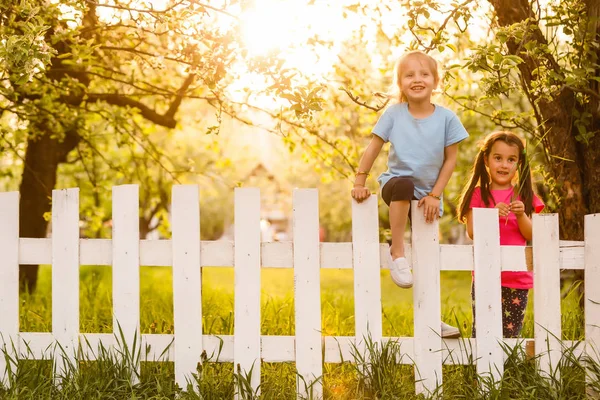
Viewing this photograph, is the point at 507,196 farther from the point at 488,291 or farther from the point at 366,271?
the point at 366,271

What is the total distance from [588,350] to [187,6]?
295 cm

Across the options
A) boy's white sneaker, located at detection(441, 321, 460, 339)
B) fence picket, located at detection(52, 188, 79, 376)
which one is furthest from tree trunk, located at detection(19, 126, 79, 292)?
boy's white sneaker, located at detection(441, 321, 460, 339)

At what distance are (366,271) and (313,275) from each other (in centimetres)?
27

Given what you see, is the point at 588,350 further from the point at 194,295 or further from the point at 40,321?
the point at 40,321

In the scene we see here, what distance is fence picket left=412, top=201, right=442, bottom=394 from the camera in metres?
3.32

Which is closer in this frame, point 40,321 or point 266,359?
point 266,359

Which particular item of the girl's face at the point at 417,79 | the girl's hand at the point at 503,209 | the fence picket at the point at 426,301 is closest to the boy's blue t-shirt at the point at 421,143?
the girl's face at the point at 417,79

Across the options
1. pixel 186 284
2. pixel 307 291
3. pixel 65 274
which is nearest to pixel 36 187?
pixel 65 274

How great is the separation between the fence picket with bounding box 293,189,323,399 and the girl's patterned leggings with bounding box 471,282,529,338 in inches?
41.1

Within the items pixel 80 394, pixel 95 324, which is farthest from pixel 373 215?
pixel 95 324

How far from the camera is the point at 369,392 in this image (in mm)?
3246

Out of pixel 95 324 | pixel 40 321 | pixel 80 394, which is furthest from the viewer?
pixel 40 321

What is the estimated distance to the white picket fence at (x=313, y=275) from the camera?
10.8ft

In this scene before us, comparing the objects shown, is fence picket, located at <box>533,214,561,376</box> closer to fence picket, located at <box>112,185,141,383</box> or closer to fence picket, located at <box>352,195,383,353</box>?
fence picket, located at <box>352,195,383,353</box>
